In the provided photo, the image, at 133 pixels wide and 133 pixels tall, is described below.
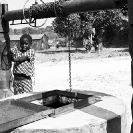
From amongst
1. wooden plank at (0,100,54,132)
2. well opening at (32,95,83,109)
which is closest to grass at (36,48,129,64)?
well opening at (32,95,83,109)

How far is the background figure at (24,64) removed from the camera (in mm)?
4457

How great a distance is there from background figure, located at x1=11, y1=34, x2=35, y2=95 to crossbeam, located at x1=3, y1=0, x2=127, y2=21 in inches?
18.8

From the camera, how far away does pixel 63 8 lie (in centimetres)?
353

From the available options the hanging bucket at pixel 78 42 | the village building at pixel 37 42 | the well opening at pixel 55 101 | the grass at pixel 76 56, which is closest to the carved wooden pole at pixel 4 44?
the well opening at pixel 55 101

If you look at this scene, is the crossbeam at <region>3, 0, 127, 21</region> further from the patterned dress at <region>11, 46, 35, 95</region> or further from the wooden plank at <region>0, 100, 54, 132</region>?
the wooden plank at <region>0, 100, 54, 132</region>

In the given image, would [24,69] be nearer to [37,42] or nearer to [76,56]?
[76,56]

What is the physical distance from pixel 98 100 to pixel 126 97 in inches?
143

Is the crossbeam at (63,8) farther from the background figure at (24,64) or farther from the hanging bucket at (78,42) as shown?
Answer: the hanging bucket at (78,42)

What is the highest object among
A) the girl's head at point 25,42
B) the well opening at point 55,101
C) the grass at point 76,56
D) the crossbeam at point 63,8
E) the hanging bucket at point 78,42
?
the hanging bucket at point 78,42

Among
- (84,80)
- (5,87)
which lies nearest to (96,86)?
(84,80)

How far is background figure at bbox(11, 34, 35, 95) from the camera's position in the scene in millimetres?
4457

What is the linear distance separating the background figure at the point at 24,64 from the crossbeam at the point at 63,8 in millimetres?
479

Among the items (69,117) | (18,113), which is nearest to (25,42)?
(18,113)

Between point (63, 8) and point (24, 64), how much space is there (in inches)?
56.7
